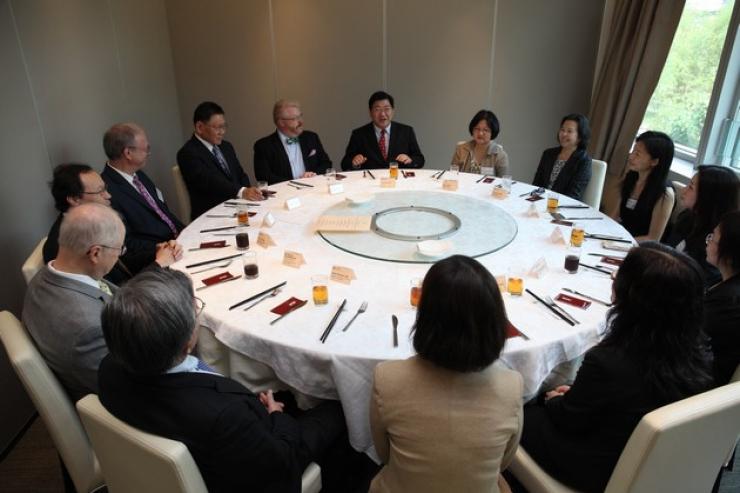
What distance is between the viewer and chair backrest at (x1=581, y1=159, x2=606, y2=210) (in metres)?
3.86

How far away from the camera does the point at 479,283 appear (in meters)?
1.19

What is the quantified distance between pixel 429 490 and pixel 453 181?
8.87 ft

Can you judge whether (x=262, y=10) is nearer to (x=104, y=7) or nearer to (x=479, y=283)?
(x=104, y=7)

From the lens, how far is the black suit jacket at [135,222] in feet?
9.32

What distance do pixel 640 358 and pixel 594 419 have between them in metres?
0.25

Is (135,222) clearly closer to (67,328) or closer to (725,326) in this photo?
(67,328)

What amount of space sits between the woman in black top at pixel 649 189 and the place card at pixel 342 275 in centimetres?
232

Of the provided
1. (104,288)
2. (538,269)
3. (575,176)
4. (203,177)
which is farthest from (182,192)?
(575,176)

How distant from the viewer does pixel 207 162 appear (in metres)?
3.70

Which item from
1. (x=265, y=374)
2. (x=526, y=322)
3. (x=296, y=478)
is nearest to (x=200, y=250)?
(x=265, y=374)

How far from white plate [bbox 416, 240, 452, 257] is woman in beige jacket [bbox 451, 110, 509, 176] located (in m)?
1.90

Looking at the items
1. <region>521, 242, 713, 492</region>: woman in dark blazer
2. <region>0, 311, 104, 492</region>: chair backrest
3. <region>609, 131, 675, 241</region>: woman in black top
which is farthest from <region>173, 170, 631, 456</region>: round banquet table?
<region>609, 131, 675, 241</region>: woman in black top

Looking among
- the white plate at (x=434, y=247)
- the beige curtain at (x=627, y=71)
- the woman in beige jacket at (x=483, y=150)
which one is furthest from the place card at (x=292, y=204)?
the beige curtain at (x=627, y=71)

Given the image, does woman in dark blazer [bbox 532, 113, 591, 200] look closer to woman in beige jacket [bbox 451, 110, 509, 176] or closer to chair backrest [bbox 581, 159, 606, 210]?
chair backrest [bbox 581, 159, 606, 210]
